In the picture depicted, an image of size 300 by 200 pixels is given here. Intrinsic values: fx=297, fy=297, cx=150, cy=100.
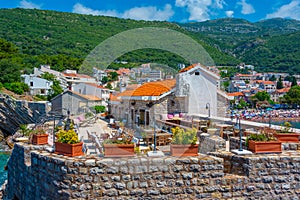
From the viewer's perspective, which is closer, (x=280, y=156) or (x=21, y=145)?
(x=280, y=156)

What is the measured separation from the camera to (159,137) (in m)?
8.62

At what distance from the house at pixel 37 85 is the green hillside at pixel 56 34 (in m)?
9.60

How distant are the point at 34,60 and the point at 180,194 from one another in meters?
60.2

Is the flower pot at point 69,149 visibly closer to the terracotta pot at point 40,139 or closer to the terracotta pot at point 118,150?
the terracotta pot at point 118,150

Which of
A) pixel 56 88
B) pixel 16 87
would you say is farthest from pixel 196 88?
pixel 56 88

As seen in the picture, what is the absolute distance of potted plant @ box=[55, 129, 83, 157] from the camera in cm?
544

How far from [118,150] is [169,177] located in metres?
1.03

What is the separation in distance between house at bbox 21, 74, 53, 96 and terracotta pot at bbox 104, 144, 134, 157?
42653 mm

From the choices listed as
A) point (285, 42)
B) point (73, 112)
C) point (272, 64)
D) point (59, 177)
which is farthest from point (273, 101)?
point (59, 177)

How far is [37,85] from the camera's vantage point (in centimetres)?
4544

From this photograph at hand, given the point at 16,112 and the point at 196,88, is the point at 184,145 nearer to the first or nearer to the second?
the point at 196,88

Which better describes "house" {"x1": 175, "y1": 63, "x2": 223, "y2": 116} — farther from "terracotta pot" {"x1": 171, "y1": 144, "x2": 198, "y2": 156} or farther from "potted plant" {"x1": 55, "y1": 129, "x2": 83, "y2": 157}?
"potted plant" {"x1": 55, "y1": 129, "x2": 83, "y2": 157}

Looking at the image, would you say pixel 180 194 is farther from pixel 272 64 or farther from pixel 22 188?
pixel 272 64

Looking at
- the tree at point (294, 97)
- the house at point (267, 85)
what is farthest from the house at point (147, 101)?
the house at point (267, 85)
